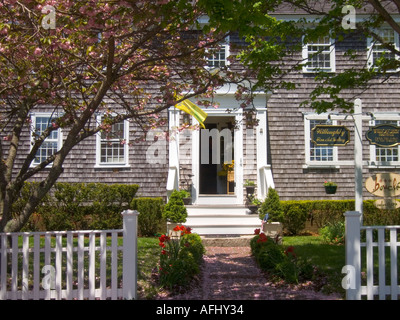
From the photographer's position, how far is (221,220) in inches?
450

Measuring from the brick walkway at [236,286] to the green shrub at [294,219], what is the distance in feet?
9.78

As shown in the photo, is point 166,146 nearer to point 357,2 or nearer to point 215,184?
point 215,184

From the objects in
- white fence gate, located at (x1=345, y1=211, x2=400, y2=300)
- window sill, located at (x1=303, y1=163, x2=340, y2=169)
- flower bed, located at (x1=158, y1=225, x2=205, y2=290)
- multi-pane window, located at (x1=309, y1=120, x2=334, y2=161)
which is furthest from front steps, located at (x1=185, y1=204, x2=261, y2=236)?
white fence gate, located at (x1=345, y1=211, x2=400, y2=300)

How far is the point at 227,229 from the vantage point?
1120cm

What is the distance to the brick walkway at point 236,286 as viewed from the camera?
19.8ft

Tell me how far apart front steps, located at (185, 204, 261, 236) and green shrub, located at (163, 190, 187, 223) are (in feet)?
1.47

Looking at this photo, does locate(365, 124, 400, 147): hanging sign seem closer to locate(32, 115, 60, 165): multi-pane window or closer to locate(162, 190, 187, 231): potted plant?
locate(162, 190, 187, 231): potted plant

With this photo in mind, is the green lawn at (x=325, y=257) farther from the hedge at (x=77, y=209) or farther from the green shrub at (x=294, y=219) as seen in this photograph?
the hedge at (x=77, y=209)

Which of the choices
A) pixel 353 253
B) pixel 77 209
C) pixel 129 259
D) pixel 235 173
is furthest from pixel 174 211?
pixel 353 253

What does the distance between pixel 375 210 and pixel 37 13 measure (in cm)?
932

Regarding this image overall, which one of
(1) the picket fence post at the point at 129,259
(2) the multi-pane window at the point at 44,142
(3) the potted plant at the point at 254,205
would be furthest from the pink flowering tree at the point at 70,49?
(2) the multi-pane window at the point at 44,142

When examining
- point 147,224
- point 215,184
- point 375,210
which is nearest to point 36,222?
point 147,224

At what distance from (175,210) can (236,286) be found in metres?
4.43

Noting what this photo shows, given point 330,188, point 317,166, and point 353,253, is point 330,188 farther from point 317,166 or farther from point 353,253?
point 353,253
